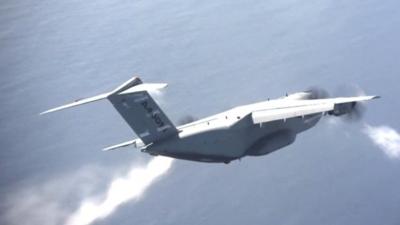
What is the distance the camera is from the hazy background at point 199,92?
139 metres

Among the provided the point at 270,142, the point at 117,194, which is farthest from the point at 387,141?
the point at 270,142

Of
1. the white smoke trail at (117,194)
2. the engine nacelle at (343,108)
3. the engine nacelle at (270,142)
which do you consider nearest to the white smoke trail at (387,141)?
the white smoke trail at (117,194)

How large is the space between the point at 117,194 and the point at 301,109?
81.8 meters

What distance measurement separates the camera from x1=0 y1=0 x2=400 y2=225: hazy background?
456ft

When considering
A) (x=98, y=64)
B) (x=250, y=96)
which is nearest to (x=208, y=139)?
(x=250, y=96)

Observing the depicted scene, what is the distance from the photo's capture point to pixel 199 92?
159 metres

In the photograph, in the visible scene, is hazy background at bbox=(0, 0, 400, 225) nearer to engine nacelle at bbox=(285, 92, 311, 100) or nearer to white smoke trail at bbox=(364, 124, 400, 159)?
white smoke trail at bbox=(364, 124, 400, 159)

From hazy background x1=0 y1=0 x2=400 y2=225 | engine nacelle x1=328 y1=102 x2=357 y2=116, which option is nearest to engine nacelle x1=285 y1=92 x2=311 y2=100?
engine nacelle x1=328 y1=102 x2=357 y2=116

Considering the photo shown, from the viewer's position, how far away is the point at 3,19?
614ft

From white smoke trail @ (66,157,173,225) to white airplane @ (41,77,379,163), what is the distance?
69.8 m

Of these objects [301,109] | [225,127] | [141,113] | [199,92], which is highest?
[141,113]

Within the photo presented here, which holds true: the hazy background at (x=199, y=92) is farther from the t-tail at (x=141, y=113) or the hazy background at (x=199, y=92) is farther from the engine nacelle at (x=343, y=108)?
the t-tail at (x=141, y=113)


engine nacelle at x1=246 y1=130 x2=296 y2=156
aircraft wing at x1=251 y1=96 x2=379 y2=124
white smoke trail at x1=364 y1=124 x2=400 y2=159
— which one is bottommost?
white smoke trail at x1=364 y1=124 x2=400 y2=159

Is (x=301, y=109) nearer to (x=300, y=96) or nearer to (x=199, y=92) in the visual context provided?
(x=300, y=96)
